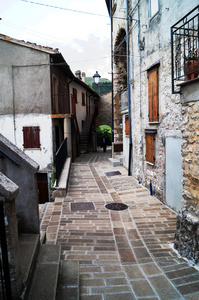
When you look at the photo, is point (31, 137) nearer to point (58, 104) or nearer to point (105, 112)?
point (58, 104)

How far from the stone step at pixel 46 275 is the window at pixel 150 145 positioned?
4.93 metres

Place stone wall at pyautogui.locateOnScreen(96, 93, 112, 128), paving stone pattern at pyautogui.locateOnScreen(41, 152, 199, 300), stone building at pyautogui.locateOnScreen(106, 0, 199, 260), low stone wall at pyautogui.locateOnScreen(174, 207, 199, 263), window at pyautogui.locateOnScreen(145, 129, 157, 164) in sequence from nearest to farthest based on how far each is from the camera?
paving stone pattern at pyautogui.locateOnScreen(41, 152, 199, 300) → low stone wall at pyautogui.locateOnScreen(174, 207, 199, 263) → stone building at pyautogui.locateOnScreen(106, 0, 199, 260) → window at pyautogui.locateOnScreen(145, 129, 157, 164) → stone wall at pyautogui.locateOnScreen(96, 93, 112, 128)

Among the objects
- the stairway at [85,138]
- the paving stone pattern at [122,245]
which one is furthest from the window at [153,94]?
the stairway at [85,138]

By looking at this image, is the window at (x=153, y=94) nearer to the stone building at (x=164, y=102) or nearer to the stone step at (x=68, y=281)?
the stone building at (x=164, y=102)

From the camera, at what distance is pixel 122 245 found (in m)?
4.64

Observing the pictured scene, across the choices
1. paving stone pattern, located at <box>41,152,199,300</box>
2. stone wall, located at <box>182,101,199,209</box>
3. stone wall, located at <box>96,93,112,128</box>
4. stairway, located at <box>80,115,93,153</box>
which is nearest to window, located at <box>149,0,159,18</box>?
stone wall, located at <box>182,101,199,209</box>

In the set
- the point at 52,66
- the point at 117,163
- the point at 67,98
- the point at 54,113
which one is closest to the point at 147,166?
the point at 117,163

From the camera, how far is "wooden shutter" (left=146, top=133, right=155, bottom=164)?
25.7 ft

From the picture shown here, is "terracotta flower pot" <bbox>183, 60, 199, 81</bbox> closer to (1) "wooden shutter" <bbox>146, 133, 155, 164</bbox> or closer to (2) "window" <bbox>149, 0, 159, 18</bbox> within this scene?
(1) "wooden shutter" <bbox>146, 133, 155, 164</bbox>

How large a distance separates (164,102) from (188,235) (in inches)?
155

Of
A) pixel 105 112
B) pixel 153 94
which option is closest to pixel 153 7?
pixel 153 94

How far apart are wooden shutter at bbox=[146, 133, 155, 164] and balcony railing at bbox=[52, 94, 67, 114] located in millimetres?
6289

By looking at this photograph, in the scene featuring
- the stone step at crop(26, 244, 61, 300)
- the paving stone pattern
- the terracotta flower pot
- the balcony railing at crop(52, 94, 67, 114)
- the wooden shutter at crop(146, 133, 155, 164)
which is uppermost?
the balcony railing at crop(52, 94, 67, 114)

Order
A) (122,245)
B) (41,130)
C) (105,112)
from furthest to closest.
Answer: (105,112) → (41,130) → (122,245)
